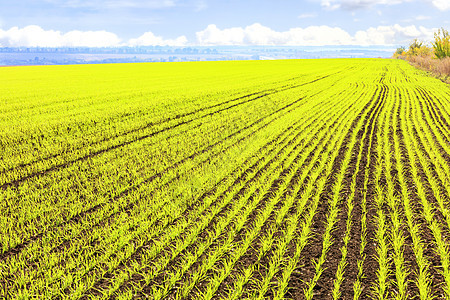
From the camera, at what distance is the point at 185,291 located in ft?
13.8

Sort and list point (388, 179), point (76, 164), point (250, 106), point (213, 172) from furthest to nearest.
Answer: point (250, 106) → point (76, 164) → point (213, 172) → point (388, 179)

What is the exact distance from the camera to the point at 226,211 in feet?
20.9

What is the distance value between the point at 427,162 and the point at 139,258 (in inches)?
341

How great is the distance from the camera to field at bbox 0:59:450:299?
14.5 feet

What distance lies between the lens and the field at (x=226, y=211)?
4.42 meters

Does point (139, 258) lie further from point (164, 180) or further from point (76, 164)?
point (76, 164)

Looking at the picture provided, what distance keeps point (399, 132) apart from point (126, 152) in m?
11.0

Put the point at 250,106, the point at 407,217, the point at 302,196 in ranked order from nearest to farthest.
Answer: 1. the point at 407,217
2. the point at 302,196
3. the point at 250,106

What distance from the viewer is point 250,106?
1897 centimetres

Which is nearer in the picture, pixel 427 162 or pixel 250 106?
pixel 427 162

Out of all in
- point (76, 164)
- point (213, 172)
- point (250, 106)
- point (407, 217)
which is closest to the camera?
point (407, 217)

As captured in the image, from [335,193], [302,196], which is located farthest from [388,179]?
Answer: [302,196]

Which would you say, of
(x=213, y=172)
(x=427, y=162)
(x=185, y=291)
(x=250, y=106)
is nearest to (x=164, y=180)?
(x=213, y=172)

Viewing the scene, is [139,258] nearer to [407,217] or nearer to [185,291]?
[185,291]
